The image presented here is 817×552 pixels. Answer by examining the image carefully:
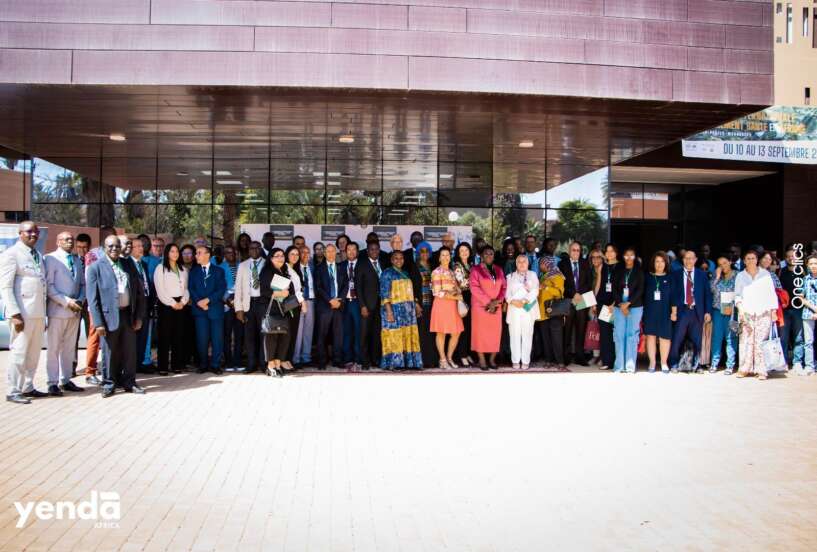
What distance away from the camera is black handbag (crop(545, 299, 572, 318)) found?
35.9 feet

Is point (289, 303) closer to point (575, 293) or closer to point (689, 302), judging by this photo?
point (575, 293)

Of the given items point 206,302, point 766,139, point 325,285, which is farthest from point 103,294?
point 766,139

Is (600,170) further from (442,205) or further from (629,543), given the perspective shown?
(629,543)

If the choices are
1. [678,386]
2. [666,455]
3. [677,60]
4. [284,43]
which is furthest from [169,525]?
[677,60]

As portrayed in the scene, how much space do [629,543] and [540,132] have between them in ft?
31.0

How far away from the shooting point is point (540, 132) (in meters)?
12.4

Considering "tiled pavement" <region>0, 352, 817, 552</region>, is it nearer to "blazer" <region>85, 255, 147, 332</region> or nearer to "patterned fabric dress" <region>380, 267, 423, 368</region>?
"blazer" <region>85, 255, 147, 332</region>

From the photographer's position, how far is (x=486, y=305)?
35.1ft

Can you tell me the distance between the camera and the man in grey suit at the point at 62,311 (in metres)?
8.42

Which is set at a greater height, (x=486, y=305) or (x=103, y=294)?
(x=103, y=294)

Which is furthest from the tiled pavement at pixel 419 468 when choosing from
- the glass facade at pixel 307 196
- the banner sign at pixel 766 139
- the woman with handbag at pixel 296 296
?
the banner sign at pixel 766 139

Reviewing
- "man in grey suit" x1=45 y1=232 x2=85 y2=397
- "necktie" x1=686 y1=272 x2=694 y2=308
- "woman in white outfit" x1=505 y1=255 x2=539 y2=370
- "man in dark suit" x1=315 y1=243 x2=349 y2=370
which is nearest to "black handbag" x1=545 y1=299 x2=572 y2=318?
"woman in white outfit" x1=505 y1=255 x2=539 y2=370

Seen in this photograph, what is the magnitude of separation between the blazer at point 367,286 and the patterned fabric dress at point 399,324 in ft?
Result: 0.42

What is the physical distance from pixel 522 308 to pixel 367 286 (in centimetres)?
249
